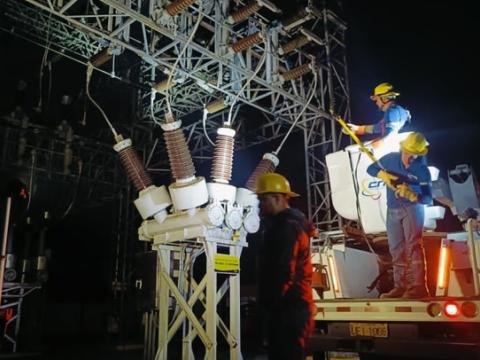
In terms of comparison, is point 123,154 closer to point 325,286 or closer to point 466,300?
point 325,286

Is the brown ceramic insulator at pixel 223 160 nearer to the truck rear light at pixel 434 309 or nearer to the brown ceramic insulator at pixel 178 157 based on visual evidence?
the brown ceramic insulator at pixel 178 157

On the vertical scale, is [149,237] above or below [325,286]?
above

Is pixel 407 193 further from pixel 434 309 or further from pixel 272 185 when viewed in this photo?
pixel 272 185

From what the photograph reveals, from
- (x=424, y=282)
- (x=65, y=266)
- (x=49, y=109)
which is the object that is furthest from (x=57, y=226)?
(x=424, y=282)

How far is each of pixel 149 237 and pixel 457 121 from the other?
1112cm

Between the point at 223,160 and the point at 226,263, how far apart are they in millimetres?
1536

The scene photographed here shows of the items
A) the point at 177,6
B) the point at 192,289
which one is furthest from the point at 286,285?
the point at 177,6

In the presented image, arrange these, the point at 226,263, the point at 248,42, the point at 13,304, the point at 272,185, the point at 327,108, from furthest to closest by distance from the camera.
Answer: the point at 327,108
the point at 13,304
the point at 248,42
the point at 226,263
the point at 272,185

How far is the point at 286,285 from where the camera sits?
10.9 feet

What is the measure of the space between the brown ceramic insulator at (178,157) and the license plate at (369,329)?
3.17 metres

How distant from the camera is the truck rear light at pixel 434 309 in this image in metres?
4.35

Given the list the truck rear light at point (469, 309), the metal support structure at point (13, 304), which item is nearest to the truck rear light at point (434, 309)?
the truck rear light at point (469, 309)

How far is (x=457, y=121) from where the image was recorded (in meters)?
14.8

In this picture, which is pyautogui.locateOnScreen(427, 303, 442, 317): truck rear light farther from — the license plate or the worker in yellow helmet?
the worker in yellow helmet
